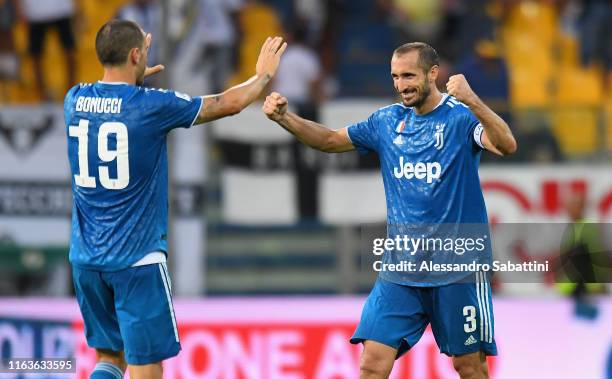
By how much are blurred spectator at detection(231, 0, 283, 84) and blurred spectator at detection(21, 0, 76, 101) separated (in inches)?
79.6

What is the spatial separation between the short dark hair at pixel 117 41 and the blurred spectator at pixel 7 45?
6806mm

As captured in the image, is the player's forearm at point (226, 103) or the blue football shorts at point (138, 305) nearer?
the blue football shorts at point (138, 305)

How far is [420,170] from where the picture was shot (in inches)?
283

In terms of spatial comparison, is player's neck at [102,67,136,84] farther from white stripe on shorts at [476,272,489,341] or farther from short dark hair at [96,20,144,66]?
white stripe on shorts at [476,272,489,341]

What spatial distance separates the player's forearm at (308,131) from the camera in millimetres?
7469

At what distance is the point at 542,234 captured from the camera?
11750 millimetres

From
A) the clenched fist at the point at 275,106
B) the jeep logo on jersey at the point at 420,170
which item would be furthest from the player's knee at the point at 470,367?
the clenched fist at the point at 275,106

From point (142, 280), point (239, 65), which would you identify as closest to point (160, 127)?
point (142, 280)

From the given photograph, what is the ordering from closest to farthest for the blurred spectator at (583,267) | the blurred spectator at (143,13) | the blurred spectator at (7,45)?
1. the blurred spectator at (583,267)
2. the blurred spectator at (143,13)
3. the blurred spectator at (7,45)

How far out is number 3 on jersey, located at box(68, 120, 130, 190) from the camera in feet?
22.0

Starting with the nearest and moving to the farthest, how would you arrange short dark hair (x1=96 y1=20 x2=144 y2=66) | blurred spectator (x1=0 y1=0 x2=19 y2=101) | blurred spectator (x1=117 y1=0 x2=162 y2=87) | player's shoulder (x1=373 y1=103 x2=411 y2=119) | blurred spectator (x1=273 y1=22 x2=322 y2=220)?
short dark hair (x1=96 y1=20 x2=144 y2=66)
player's shoulder (x1=373 y1=103 x2=411 y2=119)
blurred spectator (x1=273 y1=22 x2=322 y2=220)
blurred spectator (x1=117 y1=0 x2=162 y2=87)
blurred spectator (x1=0 y1=0 x2=19 y2=101)

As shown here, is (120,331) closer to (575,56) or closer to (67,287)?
(67,287)

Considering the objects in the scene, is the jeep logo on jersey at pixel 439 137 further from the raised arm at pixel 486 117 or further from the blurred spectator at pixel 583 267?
the blurred spectator at pixel 583 267

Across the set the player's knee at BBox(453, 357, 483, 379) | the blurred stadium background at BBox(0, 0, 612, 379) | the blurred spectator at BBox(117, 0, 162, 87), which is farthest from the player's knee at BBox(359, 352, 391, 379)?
the blurred spectator at BBox(117, 0, 162, 87)
